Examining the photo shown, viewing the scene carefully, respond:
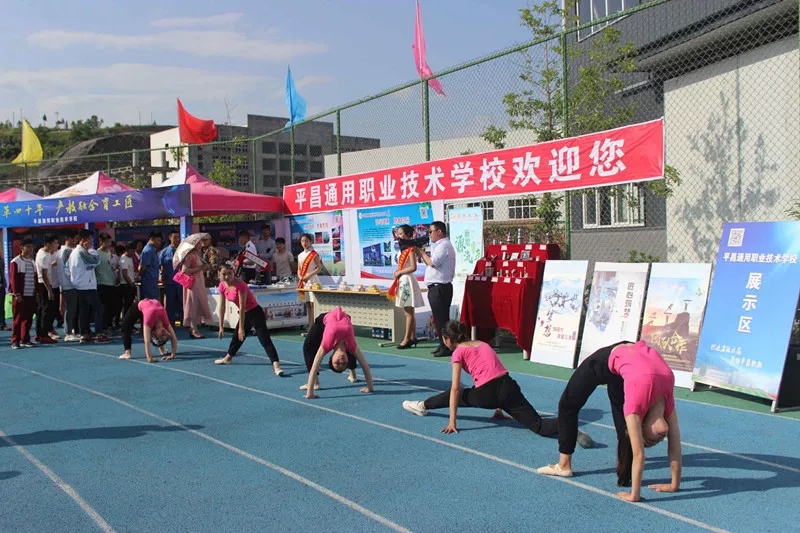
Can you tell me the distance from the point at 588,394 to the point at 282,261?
36.6 ft

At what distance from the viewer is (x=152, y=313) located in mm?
10570

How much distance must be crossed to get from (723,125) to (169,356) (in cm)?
Result: 992

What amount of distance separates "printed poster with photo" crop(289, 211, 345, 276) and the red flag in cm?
706

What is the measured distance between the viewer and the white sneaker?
701cm

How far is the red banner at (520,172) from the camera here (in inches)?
349

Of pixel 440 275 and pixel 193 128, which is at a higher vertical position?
pixel 193 128

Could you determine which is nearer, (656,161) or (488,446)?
(488,446)

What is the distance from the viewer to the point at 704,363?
7641 millimetres

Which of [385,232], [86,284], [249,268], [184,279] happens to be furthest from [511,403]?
[249,268]

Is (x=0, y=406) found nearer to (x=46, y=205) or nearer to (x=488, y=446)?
(x=488, y=446)

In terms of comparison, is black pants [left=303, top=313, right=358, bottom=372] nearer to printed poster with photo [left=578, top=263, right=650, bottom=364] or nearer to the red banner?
printed poster with photo [left=578, top=263, right=650, bottom=364]

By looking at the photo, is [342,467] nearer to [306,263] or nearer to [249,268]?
[306,263]

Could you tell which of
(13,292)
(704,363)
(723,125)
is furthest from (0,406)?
(723,125)

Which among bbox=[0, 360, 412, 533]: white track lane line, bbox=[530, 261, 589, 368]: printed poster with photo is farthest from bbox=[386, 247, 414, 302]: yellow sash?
bbox=[0, 360, 412, 533]: white track lane line
